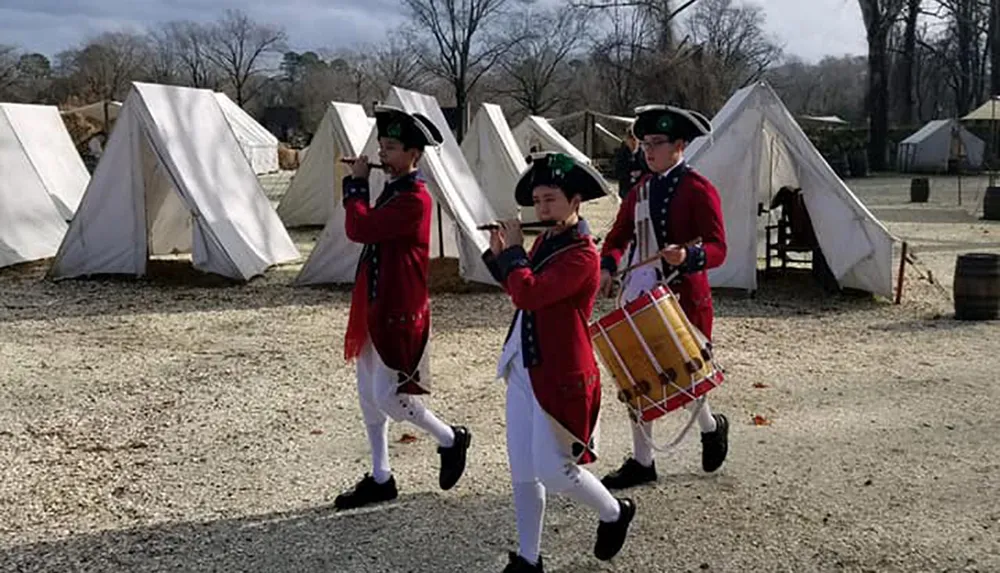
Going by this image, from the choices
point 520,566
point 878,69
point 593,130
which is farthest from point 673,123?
point 878,69

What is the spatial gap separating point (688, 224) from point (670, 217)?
0.09 m

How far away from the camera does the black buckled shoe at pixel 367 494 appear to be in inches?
172

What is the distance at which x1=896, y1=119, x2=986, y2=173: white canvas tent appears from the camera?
122 ft

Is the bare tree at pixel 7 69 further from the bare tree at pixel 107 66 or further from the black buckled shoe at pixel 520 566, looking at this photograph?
the black buckled shoe at pixel 520 566

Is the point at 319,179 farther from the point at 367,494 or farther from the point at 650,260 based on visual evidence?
the point at 650,260

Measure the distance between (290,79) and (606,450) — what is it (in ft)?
251

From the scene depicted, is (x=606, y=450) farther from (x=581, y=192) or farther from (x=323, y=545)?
(x=581, y=192)

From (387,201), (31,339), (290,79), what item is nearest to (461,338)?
(31,339)

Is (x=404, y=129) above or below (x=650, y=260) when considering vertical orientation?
above

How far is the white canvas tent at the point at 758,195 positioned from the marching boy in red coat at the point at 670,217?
5.91 metres

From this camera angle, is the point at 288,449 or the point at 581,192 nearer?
the point at 581,192

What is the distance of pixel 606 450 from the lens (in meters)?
5.27

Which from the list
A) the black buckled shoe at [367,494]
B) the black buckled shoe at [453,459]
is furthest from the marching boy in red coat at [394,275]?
the black buckled shoe at [367,494]

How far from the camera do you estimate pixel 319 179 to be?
1664 cm
